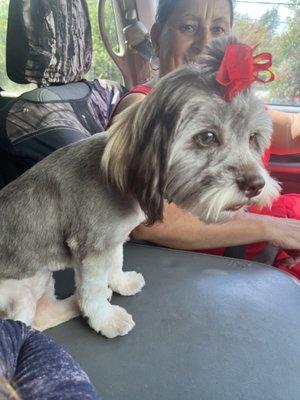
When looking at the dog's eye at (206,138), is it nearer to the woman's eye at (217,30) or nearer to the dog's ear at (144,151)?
the dog's ear at (144,151)

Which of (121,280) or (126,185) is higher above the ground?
(126,185)

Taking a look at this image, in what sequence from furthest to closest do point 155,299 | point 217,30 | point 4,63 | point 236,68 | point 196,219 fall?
1. point 4,63
2. point 217,30
3. point 196,219
4. point 155,299
5. point 236,68

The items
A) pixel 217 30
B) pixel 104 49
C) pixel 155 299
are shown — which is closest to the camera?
pixel 155 299

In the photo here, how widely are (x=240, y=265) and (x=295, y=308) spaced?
0.24 m

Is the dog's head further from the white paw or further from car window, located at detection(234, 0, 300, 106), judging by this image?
car window, located at detection(234, 0, 300, 106)

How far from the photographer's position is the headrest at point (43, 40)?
1397 millimetres

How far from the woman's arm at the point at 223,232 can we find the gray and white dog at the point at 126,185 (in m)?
0.23

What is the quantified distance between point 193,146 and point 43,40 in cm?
87

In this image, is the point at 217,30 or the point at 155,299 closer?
the point at 155,299

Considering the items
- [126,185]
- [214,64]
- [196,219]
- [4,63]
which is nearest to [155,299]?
[196,219]

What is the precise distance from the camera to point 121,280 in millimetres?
1212

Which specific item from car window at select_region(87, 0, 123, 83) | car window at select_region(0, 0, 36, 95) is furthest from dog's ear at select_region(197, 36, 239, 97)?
car window at select_region(87, 0, 123, 83)

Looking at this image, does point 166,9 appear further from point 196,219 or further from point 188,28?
point 196,219

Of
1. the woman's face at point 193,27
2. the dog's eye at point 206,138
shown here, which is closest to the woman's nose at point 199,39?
the woman's face at point 193,27
